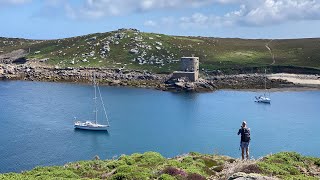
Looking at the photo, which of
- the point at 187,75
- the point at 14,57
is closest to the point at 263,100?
the point at 187,75

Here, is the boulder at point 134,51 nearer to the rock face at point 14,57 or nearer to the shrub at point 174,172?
the rock face at point 14,57

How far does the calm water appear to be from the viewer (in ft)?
210

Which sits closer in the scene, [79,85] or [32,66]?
[79,85]

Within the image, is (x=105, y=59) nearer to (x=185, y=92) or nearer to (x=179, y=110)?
(x=185, y=92)

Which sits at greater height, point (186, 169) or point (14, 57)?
point (14, 57)

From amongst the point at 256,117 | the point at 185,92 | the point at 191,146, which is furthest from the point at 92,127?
the point at 185,92

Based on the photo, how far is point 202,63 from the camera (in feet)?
517

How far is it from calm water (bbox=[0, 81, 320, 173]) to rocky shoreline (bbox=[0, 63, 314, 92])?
6.68 metres

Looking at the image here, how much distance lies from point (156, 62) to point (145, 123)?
70353 millimetres

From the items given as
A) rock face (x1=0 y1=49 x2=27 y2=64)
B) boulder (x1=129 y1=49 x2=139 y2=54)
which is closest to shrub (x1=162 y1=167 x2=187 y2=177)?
boulder (x1=129 y1=49 x2=139 y2=54)

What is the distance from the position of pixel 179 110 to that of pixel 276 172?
265 ft

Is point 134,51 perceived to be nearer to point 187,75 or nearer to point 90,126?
point 187,75

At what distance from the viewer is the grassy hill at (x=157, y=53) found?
154 meters

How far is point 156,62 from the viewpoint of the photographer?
154 metres
